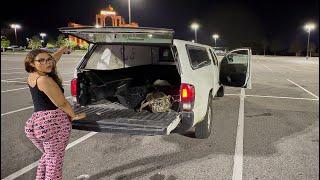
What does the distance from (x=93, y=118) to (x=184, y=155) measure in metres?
1.53

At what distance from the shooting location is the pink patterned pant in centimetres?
314

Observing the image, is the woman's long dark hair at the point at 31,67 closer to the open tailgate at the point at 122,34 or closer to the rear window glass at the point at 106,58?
the open tailgate at the point at 122,34

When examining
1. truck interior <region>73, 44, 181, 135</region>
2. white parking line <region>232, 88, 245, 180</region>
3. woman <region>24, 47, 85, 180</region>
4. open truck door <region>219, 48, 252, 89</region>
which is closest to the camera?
woman <region>24, 47, 85, 180</region>

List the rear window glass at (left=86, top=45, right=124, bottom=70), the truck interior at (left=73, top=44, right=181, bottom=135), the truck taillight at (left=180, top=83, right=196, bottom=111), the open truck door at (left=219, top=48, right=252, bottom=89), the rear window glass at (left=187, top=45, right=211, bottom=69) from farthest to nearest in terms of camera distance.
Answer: the open truck door at (left=219, top=48, right=252, bottom=89), the rear window glass at (left=86, top=45, right=124, bottom=70), the rear window glass at (left=187, top=45, right=211, bottom=69), the truck taillight at (left=180, top=83, right=196, bottom=111), the truck interior at (left=73, top=44, right=181, bottom=135)

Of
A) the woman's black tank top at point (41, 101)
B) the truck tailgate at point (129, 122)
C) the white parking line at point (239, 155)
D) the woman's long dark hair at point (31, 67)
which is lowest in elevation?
the white parking line at point (239, 155)

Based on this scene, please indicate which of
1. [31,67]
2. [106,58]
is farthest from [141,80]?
[31,67]

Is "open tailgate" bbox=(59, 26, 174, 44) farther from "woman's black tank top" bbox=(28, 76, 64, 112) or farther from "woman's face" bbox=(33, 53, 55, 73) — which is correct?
"woman's black tank top" bbox=(28, 76, 64, 112)

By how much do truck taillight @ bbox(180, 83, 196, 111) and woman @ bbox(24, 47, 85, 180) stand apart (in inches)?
75.9

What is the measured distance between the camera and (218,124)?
22.5 feet

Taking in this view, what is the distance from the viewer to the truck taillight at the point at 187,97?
15.6 feet

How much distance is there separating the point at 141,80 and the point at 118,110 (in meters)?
1.93

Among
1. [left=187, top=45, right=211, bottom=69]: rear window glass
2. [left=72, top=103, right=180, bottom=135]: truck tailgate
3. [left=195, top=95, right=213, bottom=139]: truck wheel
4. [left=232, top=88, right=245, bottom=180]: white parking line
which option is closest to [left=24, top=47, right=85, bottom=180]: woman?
[left=72, top=103, right=180, bottom=135]: truck tailgate

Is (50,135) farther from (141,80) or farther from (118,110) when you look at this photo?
(141,80)

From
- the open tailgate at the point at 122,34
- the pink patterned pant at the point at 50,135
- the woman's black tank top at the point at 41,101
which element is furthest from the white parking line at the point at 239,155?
the woman's black tank top at the point at 41,101
